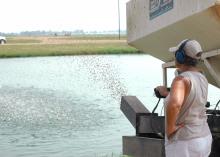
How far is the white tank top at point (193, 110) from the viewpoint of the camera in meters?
3.86

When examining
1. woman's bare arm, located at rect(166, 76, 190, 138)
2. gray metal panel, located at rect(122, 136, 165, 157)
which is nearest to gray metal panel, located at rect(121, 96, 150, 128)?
gray metal panel, located at rect(122, 136, 165, 157)

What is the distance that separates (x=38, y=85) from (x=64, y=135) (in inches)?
514

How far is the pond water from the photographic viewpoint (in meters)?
11.3

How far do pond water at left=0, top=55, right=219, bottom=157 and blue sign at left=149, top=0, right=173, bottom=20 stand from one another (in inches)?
134

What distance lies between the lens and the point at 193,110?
3889 mm

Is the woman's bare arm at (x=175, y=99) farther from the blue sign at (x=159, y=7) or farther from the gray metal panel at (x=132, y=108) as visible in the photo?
the gray metal panel at (x=132, y=108)

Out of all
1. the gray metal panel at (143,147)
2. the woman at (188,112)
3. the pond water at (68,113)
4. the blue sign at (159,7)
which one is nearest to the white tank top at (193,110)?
the woman at (188,112)

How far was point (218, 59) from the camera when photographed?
18.3 feet

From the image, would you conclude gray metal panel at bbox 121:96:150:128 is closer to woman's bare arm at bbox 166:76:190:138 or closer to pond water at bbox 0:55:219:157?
pond water at bbox 0:55:219:157

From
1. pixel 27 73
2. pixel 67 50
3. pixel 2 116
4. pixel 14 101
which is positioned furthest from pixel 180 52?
pixel 67 50

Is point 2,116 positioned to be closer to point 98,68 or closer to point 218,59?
point 218,59

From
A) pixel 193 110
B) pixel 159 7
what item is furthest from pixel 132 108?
pixel 193 110

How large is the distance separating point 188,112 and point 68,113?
12.2 m

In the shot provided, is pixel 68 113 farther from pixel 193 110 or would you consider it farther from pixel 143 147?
pixel 193 110
